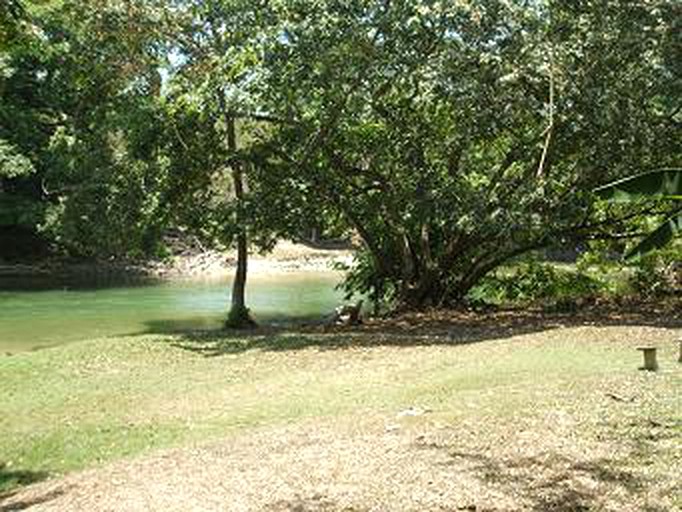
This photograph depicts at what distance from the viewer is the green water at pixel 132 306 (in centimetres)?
2303

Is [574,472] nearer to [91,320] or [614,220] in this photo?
[614,220]

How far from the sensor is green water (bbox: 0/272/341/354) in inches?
907

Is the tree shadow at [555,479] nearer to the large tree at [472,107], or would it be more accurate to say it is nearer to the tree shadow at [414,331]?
the tree shadow at [414,331]

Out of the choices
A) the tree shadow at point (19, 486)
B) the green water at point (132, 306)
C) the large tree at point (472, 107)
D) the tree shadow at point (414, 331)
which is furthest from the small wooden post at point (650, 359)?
the green water at point (132, 306)

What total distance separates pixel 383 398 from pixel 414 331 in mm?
6991

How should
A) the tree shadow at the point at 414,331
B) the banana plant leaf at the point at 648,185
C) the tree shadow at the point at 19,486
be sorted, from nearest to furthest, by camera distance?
the banana plant leaf at the point at 648,185, the tree shadow at the point at 19,486, the tree shadow at the point at 414,331

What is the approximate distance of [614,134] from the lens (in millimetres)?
18578

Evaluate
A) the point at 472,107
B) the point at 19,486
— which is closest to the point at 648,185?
the point at 19,486

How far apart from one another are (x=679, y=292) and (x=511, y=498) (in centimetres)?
1787

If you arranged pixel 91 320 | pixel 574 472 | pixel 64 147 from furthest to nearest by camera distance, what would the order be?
pixel 64 147, pixel 91 320, pixel 574 472

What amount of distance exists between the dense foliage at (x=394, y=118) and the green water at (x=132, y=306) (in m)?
2.98

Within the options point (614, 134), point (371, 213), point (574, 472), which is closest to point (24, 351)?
point (371, 213)

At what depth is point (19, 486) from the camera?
9.67m

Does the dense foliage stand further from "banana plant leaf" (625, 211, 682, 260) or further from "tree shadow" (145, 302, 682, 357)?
"banana plant leaf" (625, 211, 682, 260)
